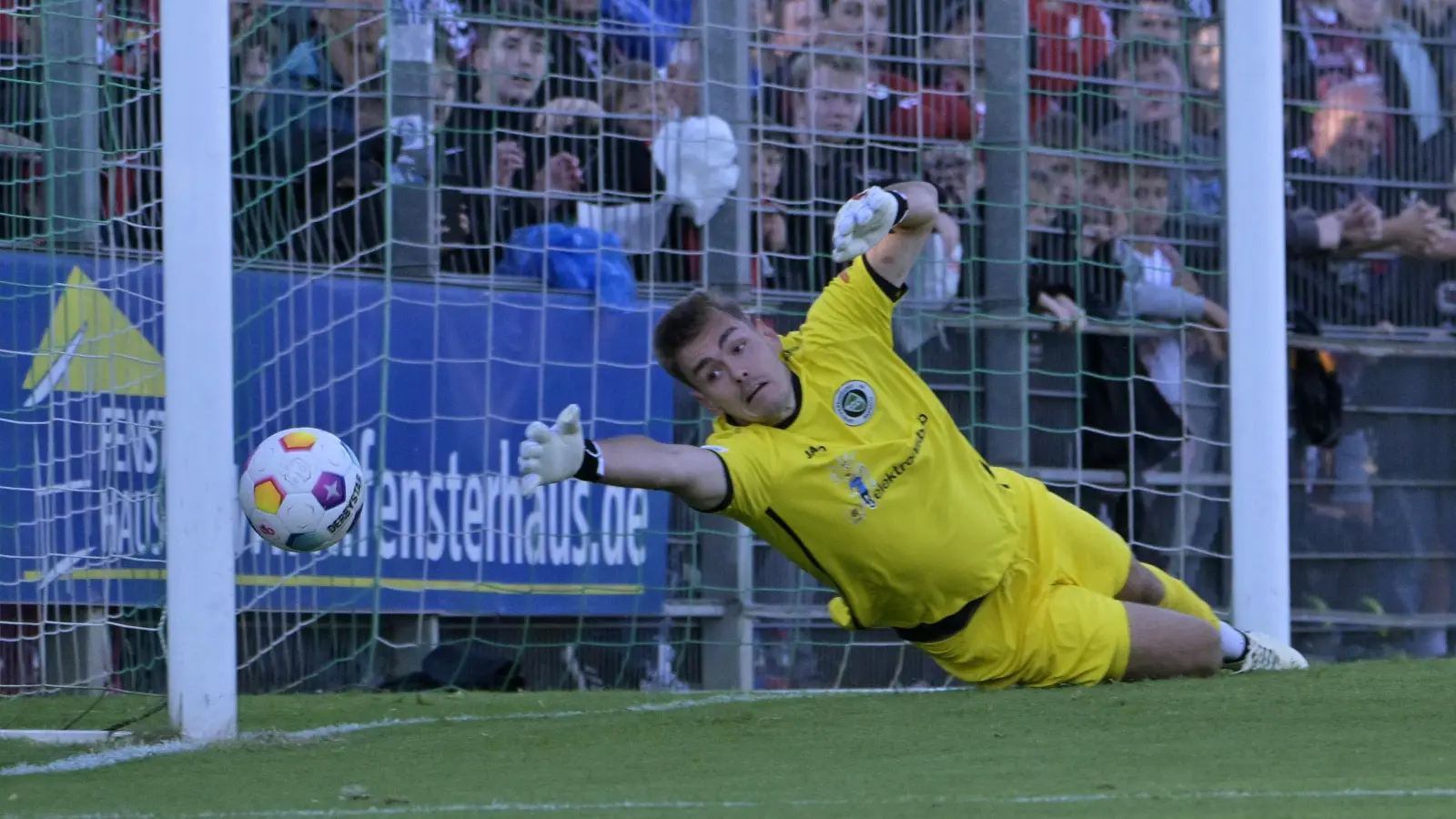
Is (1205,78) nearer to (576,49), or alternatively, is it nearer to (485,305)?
(576,49)

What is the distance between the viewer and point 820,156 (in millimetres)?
9352

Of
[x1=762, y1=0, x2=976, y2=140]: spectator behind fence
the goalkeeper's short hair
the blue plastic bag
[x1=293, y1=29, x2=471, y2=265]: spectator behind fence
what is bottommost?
the goalkeeper's short hair

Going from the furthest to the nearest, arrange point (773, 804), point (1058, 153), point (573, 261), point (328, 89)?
point (1058, 153)
point (573, 261)
point (328, 89)
point (773, 804)

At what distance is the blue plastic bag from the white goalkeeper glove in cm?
303

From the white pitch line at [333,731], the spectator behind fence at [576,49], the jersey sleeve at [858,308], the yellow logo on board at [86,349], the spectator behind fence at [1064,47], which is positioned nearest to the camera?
the white pitch line at [333,731]

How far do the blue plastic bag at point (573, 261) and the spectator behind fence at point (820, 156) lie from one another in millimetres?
825

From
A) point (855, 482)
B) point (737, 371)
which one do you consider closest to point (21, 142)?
point (737, 371)

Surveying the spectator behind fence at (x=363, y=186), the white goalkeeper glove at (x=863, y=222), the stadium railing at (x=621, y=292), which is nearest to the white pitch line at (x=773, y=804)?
the white goalkeeper glove at (x=863, y=222)

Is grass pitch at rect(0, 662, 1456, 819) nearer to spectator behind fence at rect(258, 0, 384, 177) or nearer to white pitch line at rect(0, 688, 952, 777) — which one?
white pitch line at rect(0, 688, 952, 777)

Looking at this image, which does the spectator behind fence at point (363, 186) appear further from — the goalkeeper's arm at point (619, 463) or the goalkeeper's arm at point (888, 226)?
the goalkeeper's arm at point (619, 463)

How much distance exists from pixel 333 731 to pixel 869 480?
5.86 ft

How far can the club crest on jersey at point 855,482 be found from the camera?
602cm

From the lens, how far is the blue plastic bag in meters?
8.67

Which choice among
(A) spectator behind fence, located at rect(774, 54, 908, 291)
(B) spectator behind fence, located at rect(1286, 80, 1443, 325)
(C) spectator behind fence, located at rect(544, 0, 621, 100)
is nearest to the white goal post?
(C) spectator behind fence, located at rect(544, 0, 621, 100)
